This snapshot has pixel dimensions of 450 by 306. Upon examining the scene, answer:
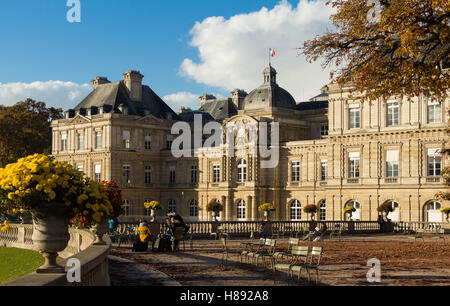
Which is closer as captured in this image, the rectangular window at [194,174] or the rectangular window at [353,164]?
the rectangular window at [353,164]

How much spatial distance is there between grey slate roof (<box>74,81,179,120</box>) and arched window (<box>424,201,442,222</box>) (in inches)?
1408

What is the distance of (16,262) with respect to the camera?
3083 centimetres

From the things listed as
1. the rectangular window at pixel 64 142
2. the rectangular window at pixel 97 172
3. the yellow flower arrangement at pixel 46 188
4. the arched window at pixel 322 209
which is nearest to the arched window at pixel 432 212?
the arched window at pixel 322 209

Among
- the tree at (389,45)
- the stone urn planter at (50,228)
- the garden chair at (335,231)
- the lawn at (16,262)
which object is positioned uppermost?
the tree at (389,45)

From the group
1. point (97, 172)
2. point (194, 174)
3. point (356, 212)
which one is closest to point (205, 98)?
point (194, 174)

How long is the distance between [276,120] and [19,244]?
35467mm

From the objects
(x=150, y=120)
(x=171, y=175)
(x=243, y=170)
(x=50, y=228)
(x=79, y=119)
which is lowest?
(x=50, y=228)

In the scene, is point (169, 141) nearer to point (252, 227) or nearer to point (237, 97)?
point (237, 97)

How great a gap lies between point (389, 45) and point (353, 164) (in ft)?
112

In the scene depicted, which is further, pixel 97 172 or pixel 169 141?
pixel 169 141

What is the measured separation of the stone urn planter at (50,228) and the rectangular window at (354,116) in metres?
42.7

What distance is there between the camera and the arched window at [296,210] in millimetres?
61625

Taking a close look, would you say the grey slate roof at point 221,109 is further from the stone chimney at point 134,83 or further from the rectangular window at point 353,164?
the rectangular window at point 353,164

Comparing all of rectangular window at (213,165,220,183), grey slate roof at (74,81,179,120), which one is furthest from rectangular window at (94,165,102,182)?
rectangular window at (213,165,220,183)
